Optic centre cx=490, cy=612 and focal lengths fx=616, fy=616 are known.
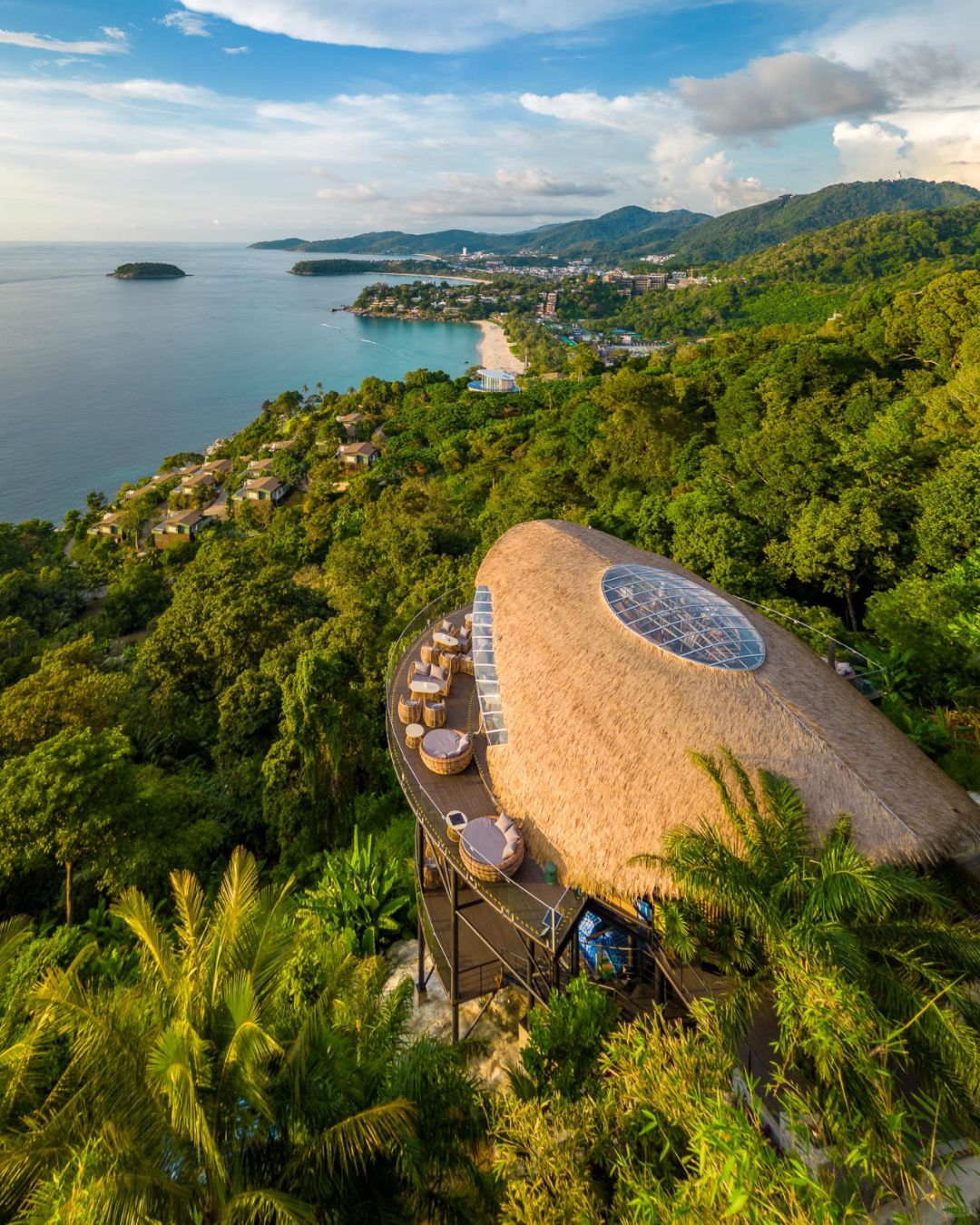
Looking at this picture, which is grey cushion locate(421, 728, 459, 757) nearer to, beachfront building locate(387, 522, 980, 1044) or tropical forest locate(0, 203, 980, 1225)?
beachfront building locate(387, 522, 980, 1044)

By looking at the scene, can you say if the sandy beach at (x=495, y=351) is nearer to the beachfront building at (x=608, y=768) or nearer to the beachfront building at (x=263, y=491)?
the beachfront building at (x=263, y=491)

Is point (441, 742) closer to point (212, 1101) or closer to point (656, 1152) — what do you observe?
point (212, 1101)

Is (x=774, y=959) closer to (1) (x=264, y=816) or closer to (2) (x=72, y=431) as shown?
(1) (x=264, y=816)

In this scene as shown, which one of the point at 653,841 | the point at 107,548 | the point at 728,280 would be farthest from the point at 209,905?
the point at 728,280

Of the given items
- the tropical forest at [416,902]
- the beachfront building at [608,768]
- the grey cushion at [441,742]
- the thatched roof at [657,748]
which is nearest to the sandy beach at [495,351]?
the tropical forest at [416,902]

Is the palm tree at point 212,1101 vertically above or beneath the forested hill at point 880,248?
beneath
